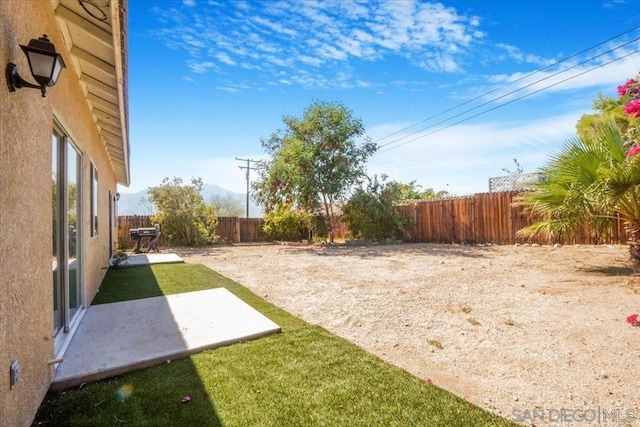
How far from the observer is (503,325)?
12.0 feet

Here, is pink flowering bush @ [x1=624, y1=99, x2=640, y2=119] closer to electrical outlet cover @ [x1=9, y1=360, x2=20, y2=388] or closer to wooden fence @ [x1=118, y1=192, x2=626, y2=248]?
wooden fence @ [x1=118, y1=192, x2=626, y2=248]

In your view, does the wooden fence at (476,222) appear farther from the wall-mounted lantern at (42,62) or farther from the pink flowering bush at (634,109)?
the wall-mounted lantern at (42,62)

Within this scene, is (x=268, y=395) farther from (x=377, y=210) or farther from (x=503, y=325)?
(x=377, y=210)

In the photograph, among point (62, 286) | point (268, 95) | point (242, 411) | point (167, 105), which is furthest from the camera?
point (268, 95)

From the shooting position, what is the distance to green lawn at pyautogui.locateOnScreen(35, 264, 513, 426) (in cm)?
198

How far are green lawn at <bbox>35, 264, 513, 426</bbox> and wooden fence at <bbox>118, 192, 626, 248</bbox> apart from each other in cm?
932

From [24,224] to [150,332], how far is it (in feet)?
6.46

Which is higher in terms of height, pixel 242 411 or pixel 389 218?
pixel 389 218

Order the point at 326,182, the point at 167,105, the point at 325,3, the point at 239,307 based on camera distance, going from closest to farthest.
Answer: the point at 239,307
the point at 325,3
the point at 167,105
the point at 326,182

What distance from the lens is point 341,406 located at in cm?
211

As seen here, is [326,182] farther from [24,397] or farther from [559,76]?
[24,397]

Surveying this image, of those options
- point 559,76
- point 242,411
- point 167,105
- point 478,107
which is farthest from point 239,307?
point 478,107

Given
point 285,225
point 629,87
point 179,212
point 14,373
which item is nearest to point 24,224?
point 14,373

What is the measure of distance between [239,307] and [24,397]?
2628 mm
